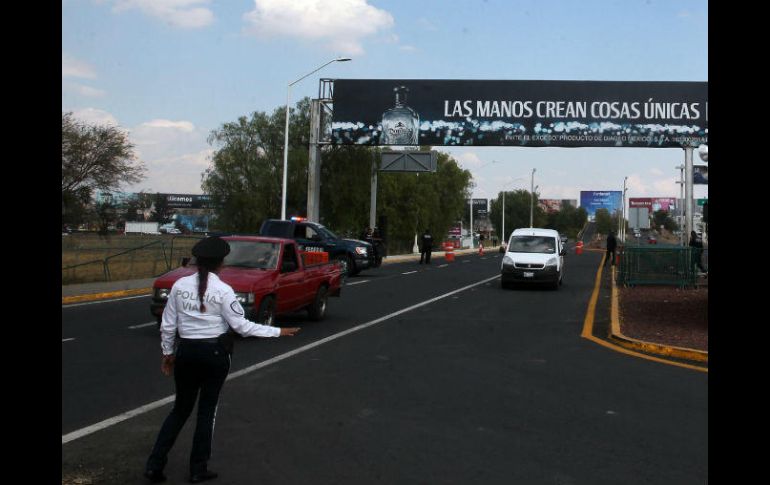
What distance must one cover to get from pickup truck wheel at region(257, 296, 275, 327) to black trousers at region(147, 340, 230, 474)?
252 inches

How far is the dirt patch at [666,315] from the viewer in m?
12.5

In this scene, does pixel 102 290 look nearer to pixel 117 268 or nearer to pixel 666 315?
pixel 117 268

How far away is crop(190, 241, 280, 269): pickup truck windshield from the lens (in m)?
12.9

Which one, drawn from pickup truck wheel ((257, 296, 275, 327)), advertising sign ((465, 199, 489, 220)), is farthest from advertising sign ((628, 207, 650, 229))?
advertising sign ((465, 199, 489, 220))

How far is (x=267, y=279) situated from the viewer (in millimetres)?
12281

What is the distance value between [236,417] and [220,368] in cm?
206

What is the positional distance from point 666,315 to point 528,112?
2202 centimetres

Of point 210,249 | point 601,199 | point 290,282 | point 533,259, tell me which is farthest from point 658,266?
point 601,199

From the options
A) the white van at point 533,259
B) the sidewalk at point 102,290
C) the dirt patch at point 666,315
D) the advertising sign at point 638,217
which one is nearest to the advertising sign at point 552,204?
the advertising sign at point 638,217

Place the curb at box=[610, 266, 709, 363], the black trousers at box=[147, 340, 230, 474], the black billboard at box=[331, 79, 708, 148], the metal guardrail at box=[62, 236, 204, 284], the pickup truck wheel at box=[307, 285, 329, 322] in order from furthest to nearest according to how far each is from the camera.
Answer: the black billboard at box=[331, 79, 708, 148]
the metal guardrail at box=[62, 236, 204, 284]
the pickup truck wheel at box=[307, 285, 329, 322]
the curb at box=[610, 266, 709, 363]
the black trousers at box=[147, 340, 230, 474]

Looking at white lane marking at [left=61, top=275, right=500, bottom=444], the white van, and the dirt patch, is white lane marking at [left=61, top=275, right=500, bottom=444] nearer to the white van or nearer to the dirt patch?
the dirt patch

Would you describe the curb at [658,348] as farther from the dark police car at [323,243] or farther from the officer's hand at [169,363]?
the dark police car at [323,243]

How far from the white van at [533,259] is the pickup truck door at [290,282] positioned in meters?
10.8
